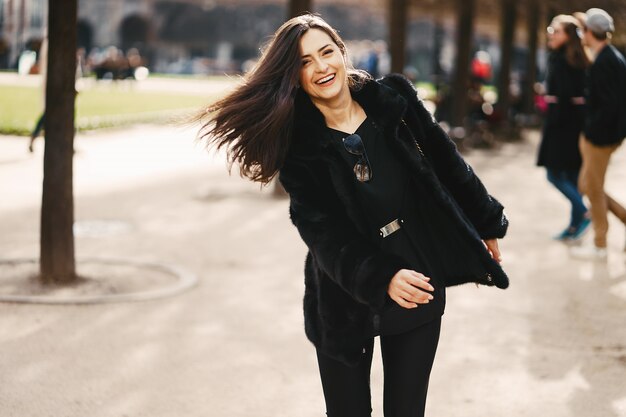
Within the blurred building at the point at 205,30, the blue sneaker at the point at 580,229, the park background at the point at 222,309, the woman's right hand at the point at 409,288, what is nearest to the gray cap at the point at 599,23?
the park background at the point at 222,309

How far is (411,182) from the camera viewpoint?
3.37 m

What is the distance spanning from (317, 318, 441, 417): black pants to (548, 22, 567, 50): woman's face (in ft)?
20.9

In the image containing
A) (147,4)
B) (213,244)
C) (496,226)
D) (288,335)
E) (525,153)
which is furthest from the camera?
(147,4)

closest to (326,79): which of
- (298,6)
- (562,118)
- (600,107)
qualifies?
(600,107)

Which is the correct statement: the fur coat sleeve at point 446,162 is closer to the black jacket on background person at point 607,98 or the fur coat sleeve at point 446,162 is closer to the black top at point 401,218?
the black top at point 401,218

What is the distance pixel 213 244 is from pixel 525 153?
12032 millimetres

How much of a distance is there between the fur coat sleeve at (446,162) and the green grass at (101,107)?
1330 centimetres

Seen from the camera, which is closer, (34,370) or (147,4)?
(34,370)

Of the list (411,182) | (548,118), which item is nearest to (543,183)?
(548,118)

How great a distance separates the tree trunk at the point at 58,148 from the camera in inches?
289

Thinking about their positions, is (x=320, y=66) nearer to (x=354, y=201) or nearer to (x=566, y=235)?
(x=354, y=201)

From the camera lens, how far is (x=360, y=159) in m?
3.25

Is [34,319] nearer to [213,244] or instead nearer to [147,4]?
[213,244]

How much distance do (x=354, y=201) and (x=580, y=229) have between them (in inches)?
278
